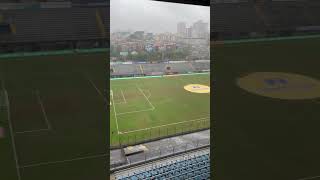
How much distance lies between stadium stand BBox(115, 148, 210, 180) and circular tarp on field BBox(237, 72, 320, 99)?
187cm

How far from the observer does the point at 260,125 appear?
103 cm

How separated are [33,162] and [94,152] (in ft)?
0.62

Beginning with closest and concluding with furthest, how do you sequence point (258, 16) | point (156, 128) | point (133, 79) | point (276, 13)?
1. point (258, 16)
2. point (276, 13)
3. point (156, 128)
4. point (133, 79)

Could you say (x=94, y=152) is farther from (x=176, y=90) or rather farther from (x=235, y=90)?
(x=176, y=90)

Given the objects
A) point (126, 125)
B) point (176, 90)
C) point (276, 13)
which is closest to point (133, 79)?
point (176, 90)

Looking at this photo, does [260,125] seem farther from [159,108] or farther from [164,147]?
[159,108]

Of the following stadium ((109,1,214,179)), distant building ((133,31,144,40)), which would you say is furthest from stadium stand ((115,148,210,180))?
distant building ((133,31,144,40))

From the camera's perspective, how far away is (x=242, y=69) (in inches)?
50.8

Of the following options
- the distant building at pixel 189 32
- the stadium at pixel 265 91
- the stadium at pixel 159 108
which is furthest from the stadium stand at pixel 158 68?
the stadium at pixel 265 91

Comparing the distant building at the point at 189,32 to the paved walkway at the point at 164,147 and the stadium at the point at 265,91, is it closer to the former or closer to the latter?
the paved walkway at the point at 164,147

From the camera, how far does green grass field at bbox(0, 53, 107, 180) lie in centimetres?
79

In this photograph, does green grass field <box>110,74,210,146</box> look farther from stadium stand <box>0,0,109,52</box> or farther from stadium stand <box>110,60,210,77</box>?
stadium stand <box>0,0,109,52</box>

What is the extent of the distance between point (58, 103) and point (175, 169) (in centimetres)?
328

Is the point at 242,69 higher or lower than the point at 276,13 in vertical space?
lower
